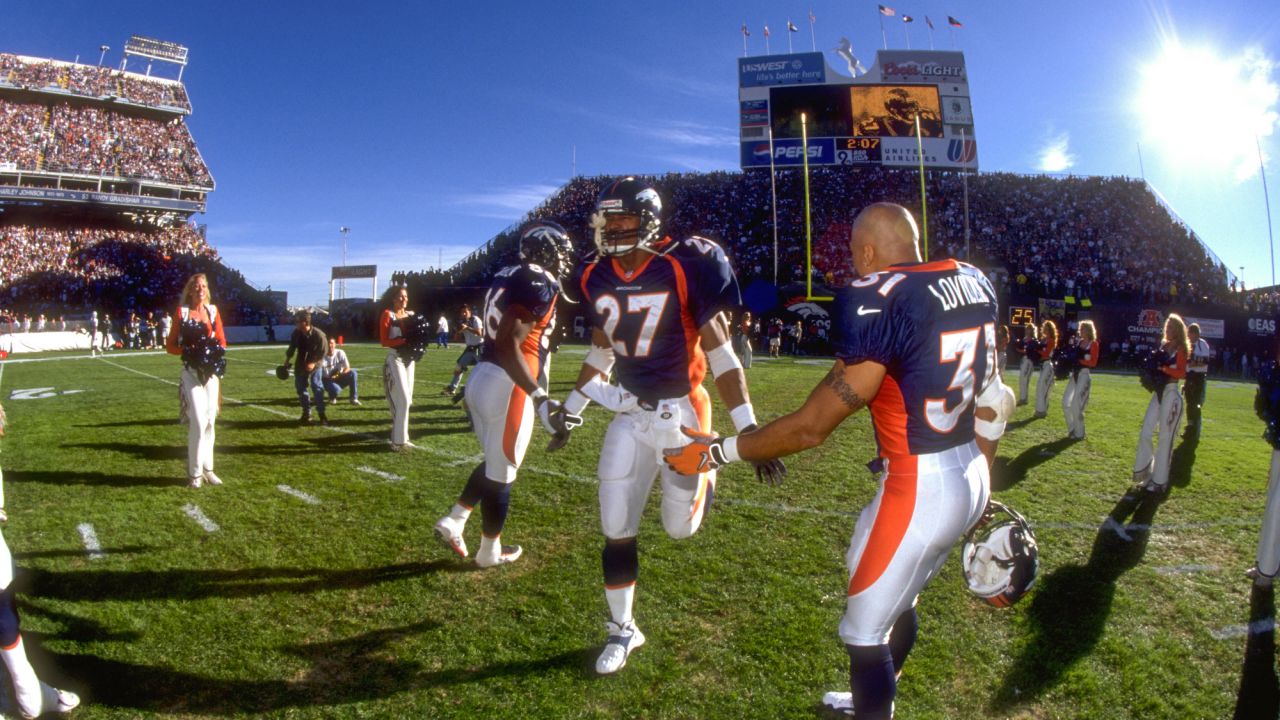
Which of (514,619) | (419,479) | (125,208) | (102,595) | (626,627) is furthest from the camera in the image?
(125,208)

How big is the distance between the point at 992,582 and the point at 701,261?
2.04 metres

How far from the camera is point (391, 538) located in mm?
5961

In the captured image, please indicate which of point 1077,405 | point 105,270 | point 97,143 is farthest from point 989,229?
point 97,143

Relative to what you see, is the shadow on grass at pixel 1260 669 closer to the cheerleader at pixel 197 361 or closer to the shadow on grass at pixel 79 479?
the cheerleader at pixel 197 361

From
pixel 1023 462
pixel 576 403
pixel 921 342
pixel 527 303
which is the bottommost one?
pixel 1023 462

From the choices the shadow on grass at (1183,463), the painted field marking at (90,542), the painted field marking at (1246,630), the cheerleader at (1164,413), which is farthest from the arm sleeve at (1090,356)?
the painted field marking at (90,542)

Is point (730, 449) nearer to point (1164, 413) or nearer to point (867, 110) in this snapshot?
point (1164, 413)

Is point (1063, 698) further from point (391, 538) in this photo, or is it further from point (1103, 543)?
point (391, 538)

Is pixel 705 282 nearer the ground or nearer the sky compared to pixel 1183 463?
nearer the sky

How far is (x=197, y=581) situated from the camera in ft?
16.5

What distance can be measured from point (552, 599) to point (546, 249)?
2520 mm

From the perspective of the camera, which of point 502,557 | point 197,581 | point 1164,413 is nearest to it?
point 197,581

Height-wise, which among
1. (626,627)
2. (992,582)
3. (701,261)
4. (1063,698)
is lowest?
(1063,698)

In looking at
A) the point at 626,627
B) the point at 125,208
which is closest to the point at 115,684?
the point at 626,627
